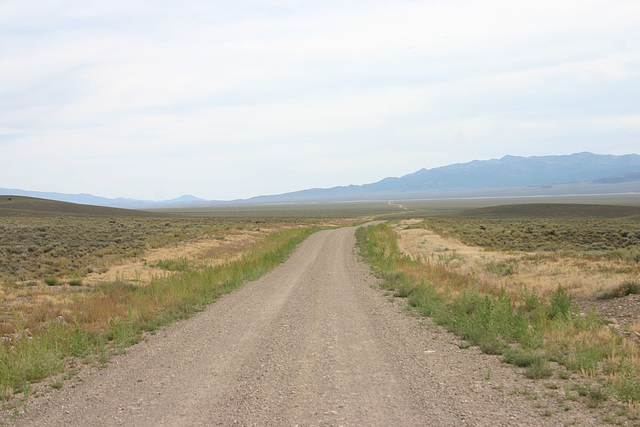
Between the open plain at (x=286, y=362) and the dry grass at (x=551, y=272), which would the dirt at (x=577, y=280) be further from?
the open plain at (x=286, y=362)

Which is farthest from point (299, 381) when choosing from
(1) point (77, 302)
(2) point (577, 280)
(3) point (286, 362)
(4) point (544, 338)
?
(2) point (577, 280)

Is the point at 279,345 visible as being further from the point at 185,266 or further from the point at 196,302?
the point at 185,266

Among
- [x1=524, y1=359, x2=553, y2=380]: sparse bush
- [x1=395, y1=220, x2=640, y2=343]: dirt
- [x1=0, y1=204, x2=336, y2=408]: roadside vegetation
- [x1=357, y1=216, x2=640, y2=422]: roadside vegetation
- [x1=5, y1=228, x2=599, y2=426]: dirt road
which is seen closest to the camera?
[x1=5, y1=228, x2=599, y2=426]: dirt road

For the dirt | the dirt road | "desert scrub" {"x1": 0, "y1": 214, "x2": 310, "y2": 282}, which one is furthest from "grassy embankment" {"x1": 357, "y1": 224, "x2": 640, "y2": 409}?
"desert scrub" {"x1": 0, "y1": 214, "x2": 310, "y2": 282}

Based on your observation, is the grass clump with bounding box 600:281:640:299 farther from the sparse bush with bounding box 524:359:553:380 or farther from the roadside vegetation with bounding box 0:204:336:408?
the roadside vegetation with bounding box 0:204:336:408

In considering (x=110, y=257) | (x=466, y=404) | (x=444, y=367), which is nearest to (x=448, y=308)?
(x=444, y=367)

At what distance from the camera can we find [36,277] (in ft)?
68.2

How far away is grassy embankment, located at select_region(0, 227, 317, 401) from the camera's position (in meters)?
7.43

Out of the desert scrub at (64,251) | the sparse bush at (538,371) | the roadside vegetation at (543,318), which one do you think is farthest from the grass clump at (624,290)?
the desert scrub at (64,251)

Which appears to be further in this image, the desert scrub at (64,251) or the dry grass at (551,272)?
the desert scrub at (64,251)

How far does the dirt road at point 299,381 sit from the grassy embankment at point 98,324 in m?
0.65

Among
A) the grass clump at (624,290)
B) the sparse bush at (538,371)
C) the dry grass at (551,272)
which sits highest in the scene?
the sparse bush at (538,371)

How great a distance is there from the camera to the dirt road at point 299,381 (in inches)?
217

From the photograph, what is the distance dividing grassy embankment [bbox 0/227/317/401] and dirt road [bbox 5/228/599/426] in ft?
2.13
